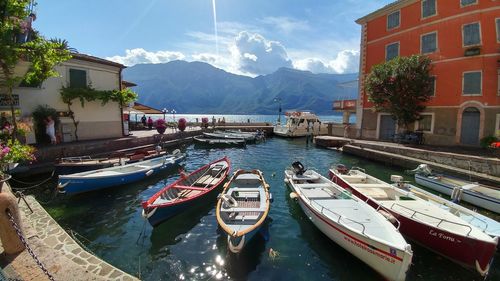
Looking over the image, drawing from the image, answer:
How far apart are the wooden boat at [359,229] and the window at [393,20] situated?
2373 centimetres

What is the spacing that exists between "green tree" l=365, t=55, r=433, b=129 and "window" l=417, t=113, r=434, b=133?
110cm

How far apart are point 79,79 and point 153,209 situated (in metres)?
18.1

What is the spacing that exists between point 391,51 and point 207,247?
91.1 ft

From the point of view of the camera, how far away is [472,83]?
21.0 m

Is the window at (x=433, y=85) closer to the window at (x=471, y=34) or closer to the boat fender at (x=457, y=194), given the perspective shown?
the window at (x=471, y=34)

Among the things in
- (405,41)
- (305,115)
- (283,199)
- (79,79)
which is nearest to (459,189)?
(283,199)

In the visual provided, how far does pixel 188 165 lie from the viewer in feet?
68.5

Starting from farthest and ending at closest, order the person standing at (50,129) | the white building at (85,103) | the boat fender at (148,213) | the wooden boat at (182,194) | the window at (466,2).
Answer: the window at (466,2), the white building at (85,103), the person standing at (50,129), the wooden boat at (182,194), the boat fender at (148,213)

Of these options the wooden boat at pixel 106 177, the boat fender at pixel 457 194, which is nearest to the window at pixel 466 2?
the boat fender at pixel 457 194

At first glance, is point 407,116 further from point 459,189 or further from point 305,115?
point 305,115

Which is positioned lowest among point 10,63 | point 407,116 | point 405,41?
point 407,116

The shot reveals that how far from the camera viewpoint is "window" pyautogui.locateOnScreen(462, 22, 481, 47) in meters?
20.7

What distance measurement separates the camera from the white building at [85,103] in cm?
1900

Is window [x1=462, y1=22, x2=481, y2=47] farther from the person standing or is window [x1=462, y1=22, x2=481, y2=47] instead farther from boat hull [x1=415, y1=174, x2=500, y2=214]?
the person standing
